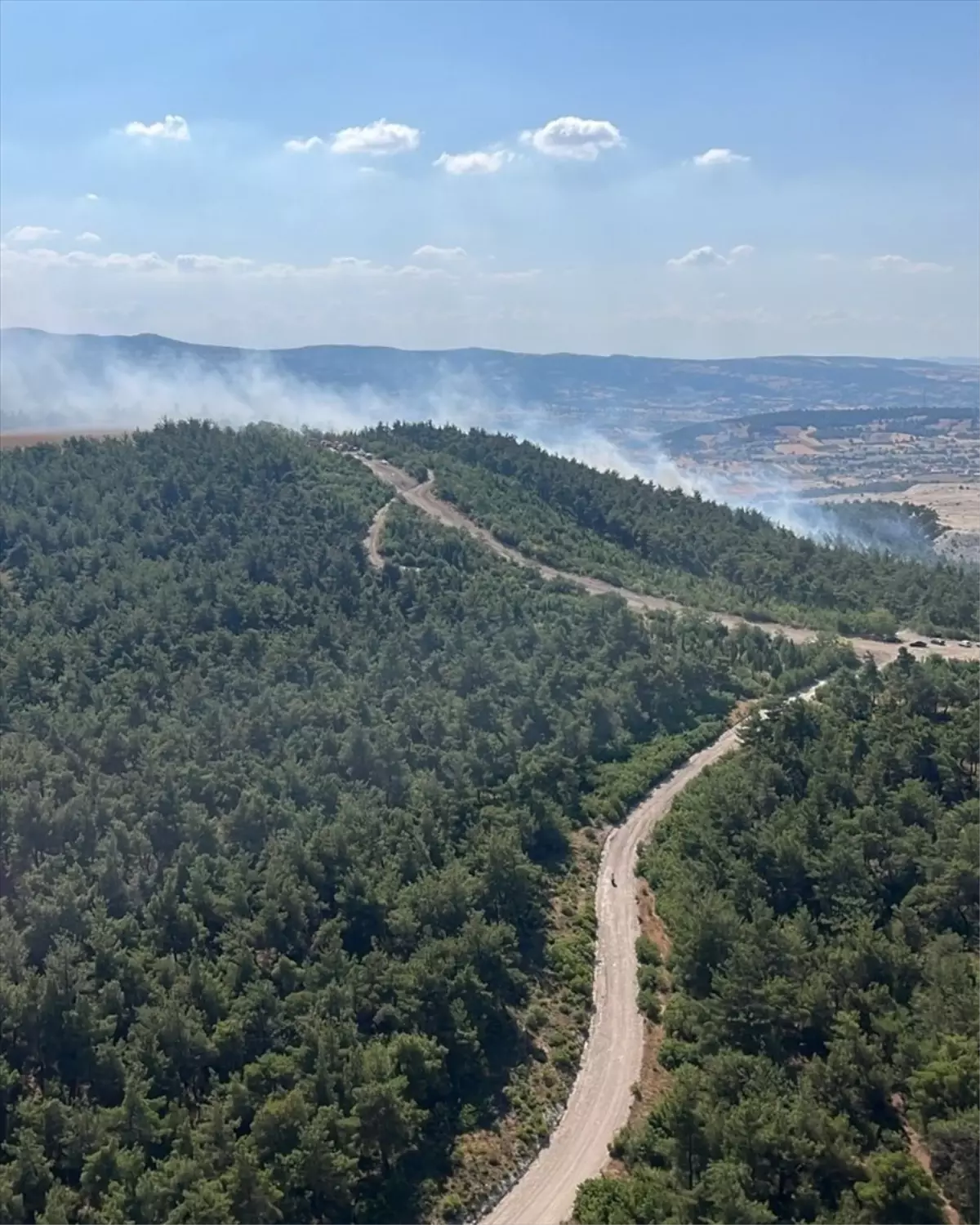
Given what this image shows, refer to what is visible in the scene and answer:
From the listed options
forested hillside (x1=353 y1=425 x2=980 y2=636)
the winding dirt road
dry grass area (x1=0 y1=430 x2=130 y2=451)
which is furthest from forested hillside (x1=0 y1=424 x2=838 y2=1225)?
dry grass area (x1=0 y1=430 x2=130 y2=451)

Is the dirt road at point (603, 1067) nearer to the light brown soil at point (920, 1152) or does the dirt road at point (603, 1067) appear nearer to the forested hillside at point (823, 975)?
the forested hillside at point (823, 975)

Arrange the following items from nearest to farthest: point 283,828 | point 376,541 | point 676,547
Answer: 1. point 283,828
2. point 376,541
3. point 676,547

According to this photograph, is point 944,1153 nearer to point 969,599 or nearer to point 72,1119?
point 72,1119

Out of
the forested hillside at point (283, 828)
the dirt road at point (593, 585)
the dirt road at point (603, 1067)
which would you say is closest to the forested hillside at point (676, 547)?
the dirt road at point (593, 585)

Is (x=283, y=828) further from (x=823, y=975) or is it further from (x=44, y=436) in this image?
(x=44, y=436)

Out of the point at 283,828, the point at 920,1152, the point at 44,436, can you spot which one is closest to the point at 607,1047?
the point at 920,1152

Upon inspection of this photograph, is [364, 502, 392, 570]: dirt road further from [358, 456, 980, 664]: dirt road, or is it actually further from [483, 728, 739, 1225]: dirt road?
[483, 728, 739, 1225]: dirt road
